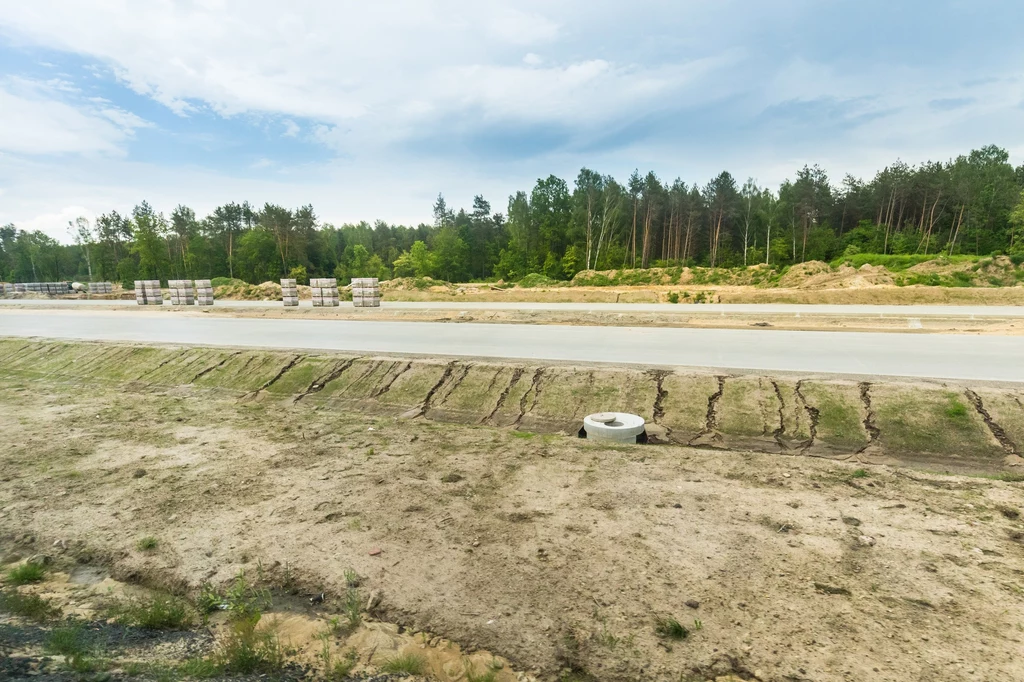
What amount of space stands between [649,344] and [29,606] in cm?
1081

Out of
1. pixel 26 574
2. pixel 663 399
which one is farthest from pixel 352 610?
pixel 663 399

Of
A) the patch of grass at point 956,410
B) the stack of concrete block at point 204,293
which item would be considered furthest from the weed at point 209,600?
the stack of concrete block at point 204,293

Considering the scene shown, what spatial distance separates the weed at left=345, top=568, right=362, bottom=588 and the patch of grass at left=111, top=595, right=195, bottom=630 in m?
1.06

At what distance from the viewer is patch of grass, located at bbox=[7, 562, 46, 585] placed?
14.3 ft

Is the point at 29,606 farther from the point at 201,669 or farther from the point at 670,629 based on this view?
the point at 670,629

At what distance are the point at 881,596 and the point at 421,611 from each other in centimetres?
317

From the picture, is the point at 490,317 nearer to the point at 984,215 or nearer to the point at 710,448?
the point at 710,448

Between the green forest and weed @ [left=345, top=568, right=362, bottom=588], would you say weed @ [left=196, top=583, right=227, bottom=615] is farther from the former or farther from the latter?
the green forest

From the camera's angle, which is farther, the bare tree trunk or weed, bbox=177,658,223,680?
the bare tree trunk

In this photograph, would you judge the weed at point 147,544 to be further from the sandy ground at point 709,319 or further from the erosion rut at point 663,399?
the sandy ground at point 709,319

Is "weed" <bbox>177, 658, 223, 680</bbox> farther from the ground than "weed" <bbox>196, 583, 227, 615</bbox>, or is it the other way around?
"weed" <bbox>177, 658, 223, 680</bbox>

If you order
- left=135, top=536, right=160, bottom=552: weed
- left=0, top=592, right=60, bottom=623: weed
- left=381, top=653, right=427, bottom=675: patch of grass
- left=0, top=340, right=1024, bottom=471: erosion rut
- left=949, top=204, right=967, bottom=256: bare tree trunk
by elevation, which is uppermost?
left=949, top=204, right=967, bottom=256: bare tree trunk

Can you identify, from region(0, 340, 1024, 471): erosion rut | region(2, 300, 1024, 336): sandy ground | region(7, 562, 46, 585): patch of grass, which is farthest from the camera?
region(2, 300, 1024, 336): sandy ground

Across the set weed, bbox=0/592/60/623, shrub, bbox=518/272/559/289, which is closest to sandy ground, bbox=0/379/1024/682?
weed, bbox=0/592/60/623
